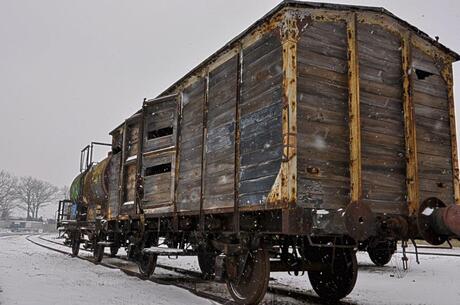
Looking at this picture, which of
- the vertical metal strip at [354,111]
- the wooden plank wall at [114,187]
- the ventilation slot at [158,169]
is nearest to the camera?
the vertical metal strip at [354,111]

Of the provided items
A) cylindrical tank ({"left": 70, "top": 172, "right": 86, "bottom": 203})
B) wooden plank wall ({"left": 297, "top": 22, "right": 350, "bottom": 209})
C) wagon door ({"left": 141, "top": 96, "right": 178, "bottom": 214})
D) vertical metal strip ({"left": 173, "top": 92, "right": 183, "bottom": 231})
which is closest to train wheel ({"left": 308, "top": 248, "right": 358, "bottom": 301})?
wooden plank wall ({"left": 297, "top": 22, "right": 350, "bottom": 209})

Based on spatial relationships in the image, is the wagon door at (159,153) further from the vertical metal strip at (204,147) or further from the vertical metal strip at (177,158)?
the vertical metal strip at (204,147)

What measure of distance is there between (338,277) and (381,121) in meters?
2.83

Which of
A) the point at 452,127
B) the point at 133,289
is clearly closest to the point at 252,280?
the point at 133,289

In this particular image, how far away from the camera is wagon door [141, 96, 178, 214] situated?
9.14 metres

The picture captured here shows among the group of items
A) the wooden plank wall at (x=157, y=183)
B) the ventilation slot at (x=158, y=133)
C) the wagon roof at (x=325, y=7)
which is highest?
the wagon roof at (x=325, y=7)

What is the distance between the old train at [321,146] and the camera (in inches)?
226

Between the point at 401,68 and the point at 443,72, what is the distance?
985 mm

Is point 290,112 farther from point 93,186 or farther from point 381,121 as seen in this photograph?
point 93,186

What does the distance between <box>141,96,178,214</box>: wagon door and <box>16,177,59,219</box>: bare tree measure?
3567 inches

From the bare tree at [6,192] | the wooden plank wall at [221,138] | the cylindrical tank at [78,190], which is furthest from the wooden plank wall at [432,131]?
the bare tree at [6,192]

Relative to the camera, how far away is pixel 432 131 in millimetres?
6738

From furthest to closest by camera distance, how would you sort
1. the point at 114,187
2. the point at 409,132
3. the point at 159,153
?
1. the point at 114,187
2. the point at 159,153
3. the point at 409,132

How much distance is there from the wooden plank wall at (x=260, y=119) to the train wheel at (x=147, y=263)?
413 centimetres
